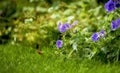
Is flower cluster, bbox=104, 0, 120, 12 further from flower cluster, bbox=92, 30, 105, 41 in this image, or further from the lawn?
flower cluster, bbox=92, 30, 105, 41

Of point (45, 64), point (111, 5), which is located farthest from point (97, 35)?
point (45, 64)

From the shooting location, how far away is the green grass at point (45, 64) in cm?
472

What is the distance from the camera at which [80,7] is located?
7.87 m

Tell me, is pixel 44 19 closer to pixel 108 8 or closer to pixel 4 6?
pixel 4 6

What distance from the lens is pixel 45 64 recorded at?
495cm

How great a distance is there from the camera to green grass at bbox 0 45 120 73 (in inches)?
186

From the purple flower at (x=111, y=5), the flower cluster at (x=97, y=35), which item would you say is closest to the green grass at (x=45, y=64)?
the flower cluster at (x=97, y=35)

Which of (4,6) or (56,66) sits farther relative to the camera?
(4,6)

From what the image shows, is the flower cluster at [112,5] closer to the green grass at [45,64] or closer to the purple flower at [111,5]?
the purple flower at [111,5]

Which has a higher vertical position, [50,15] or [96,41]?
[96,41]

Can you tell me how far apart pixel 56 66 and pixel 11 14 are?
12.1 feet

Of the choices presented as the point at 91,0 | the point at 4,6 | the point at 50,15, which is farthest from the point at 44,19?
the point at 4,6

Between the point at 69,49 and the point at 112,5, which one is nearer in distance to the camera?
Answer: the point at 112,5

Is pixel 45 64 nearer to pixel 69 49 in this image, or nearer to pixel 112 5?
pixel 69 49
